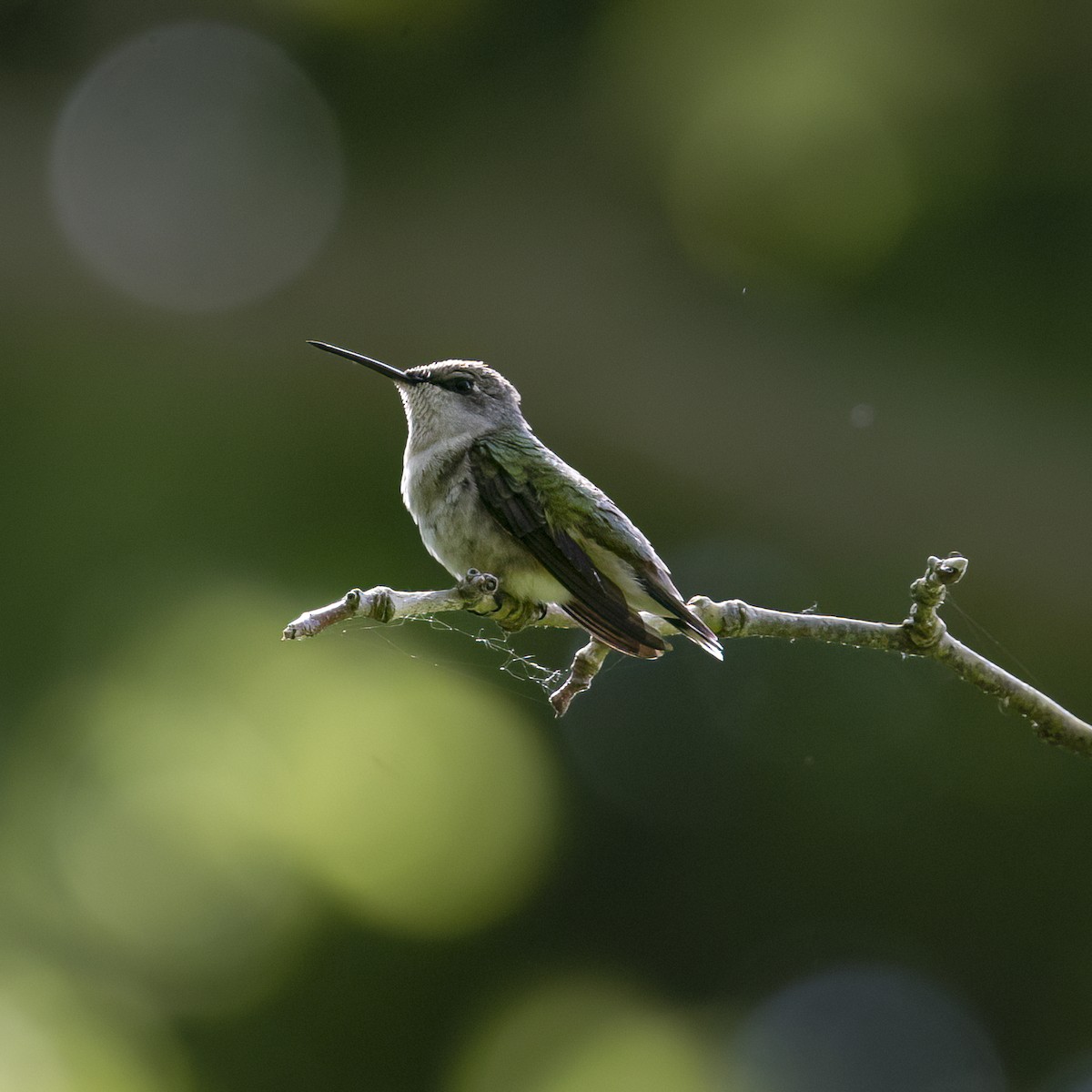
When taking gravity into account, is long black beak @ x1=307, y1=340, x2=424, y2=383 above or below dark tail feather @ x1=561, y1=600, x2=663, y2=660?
above

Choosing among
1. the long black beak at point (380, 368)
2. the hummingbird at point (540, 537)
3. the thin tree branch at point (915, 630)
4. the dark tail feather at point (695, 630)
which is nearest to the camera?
the thin tree branch at point (915, 630)

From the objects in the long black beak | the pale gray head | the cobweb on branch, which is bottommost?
the cobweb on branch

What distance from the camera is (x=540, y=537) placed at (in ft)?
9.02

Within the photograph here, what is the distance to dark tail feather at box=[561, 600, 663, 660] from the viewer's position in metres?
2.45

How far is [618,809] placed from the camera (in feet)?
21.0

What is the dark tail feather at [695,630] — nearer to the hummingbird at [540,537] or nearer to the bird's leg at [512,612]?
the hummingbird at [540,537]

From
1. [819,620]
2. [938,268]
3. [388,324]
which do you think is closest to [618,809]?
[388,324]

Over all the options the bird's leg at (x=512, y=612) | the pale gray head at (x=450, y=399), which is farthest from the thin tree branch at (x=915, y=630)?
the pale gray head at (x=450, y=399)

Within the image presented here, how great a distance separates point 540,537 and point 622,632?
38 centimetres

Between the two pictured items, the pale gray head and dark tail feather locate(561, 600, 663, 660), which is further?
the pale gray head

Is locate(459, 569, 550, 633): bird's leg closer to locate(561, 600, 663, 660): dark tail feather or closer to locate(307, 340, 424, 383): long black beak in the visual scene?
locate(561, 600, 663, 660): dark tail feather

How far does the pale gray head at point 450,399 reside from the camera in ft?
10.8

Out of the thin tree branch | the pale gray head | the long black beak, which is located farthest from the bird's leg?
the long black beak

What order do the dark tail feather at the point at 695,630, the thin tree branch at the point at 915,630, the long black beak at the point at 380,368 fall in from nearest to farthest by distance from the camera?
the thin tree branch at the point at 915,630
the dark tail feather at the point at 695,630
the long black beak at the point at 380,368
